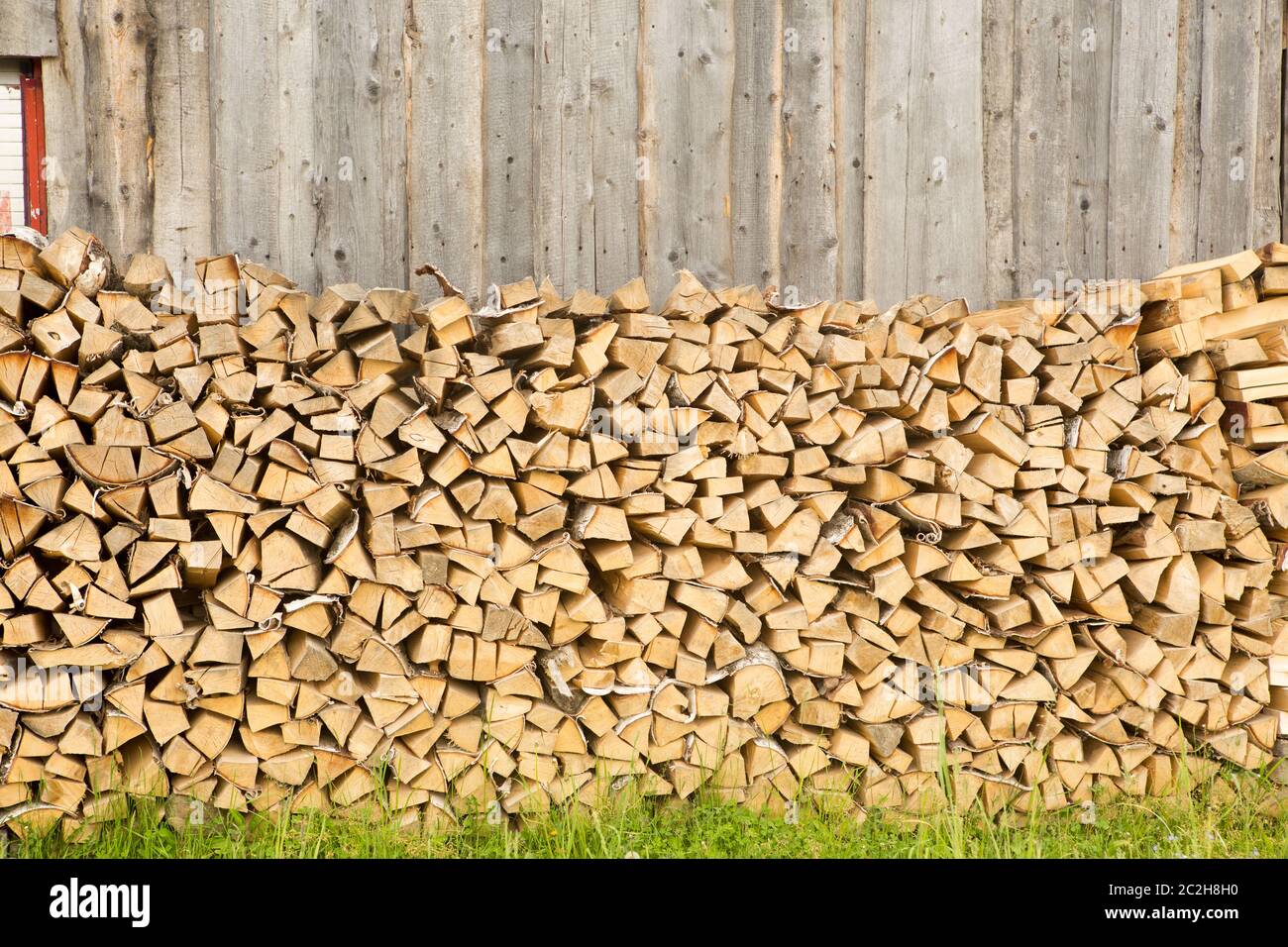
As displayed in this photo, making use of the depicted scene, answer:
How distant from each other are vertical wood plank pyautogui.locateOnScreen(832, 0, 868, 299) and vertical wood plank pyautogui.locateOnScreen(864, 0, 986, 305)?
4cm

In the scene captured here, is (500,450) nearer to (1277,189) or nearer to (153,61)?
(153,61)

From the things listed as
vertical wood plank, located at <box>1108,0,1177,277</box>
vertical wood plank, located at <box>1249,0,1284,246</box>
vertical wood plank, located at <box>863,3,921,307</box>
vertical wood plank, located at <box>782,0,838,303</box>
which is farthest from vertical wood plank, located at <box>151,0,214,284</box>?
vertical wood plank, located at <box>1249,0,1284,246</box>

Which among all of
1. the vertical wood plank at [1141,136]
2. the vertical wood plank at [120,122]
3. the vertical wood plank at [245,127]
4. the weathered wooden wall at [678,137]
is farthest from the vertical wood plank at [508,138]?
the vertical wood plank at [1141,136]

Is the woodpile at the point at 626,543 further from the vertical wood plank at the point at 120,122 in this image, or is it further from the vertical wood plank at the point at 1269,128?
the vertical wood plank at the point at 1269,128

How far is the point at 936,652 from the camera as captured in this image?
2.70m

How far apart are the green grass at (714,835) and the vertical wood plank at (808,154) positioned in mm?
1716

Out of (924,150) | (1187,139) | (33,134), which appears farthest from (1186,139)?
(33,134)

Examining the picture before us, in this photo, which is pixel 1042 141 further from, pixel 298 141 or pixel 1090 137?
pixel 298 141

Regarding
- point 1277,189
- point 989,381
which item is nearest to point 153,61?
point 989,381

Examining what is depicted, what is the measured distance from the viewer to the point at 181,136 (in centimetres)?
274

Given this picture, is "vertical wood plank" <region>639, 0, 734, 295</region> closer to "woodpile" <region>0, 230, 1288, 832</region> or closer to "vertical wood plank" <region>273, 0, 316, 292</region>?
"woodpile" <region>0, 230, 1288, 832</region>

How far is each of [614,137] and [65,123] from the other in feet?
5.58

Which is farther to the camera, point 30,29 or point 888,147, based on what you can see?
point 888,147

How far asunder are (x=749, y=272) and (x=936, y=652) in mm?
1391
